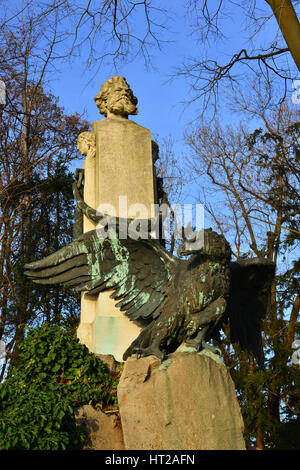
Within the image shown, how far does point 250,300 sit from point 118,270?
49.8 inches

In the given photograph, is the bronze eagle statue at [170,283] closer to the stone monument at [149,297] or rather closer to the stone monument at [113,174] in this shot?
the stone monument at [149,297]

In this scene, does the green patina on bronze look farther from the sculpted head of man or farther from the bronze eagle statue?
the sculpted head of man

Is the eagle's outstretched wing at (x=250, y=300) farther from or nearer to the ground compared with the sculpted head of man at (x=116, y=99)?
nearer to the ground

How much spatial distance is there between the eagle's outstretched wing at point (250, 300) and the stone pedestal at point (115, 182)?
3.08 feet

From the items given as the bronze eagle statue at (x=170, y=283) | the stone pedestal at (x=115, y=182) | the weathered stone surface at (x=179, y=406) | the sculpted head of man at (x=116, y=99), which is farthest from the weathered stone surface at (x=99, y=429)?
the sculpted head of man at (x=116, y=99)

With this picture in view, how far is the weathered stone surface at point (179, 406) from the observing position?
12.7 ft

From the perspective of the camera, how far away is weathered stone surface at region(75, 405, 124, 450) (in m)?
4.12

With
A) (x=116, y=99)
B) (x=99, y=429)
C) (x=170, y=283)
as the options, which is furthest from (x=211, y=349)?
(x=116, y=99)

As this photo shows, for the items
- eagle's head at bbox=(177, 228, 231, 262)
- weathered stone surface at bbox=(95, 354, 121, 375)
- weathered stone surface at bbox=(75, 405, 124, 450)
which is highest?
eagle's head at bbox=(177, 228, 231, 262)

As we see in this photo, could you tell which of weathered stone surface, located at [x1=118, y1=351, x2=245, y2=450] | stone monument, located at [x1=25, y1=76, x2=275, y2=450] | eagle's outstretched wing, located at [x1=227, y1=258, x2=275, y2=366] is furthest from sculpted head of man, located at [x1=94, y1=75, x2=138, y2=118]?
weathered stone surface, located at [x1=118, y1=351, x2=245, y2=450]

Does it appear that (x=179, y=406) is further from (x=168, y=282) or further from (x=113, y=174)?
(x=113, y=174)

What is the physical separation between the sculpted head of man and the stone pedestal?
0.19 meters
